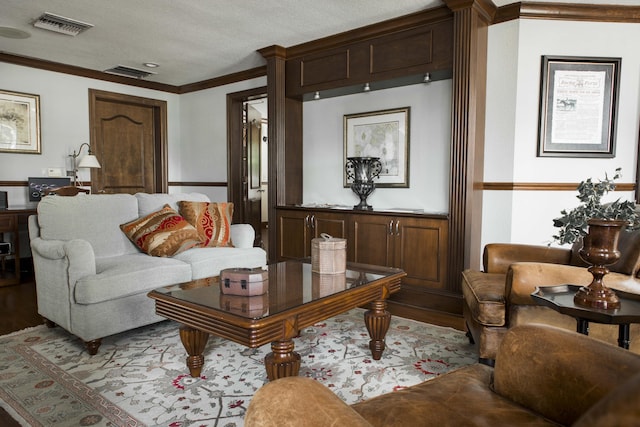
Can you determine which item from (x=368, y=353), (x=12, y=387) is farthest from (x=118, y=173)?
(x=368, y=353)

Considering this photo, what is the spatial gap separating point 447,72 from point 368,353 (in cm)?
234

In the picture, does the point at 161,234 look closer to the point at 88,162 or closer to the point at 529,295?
the point at 88,162

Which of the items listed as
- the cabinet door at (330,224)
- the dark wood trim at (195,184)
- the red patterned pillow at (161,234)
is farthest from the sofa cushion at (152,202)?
the dark wood trim at (195,184)

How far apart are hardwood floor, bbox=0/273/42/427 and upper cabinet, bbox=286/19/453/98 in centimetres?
304

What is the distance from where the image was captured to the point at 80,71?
5.29 m

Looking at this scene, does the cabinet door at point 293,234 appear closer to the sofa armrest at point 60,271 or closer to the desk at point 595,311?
the sofa armrest at point 60,271

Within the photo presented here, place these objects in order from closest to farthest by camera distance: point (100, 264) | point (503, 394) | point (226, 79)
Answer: point (503, 394) → point (100, 264) → point (226, 79)

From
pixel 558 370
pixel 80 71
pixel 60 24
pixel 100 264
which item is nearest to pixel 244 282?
pixel 558 370

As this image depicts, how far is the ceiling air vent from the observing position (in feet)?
17.4

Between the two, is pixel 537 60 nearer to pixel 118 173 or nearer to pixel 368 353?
pixel 368 353

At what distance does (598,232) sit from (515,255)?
1.03 metres

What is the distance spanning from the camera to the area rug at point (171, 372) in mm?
1890

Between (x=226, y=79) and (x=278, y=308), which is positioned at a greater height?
(x=226, y=79)

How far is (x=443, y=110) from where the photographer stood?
377 cm
